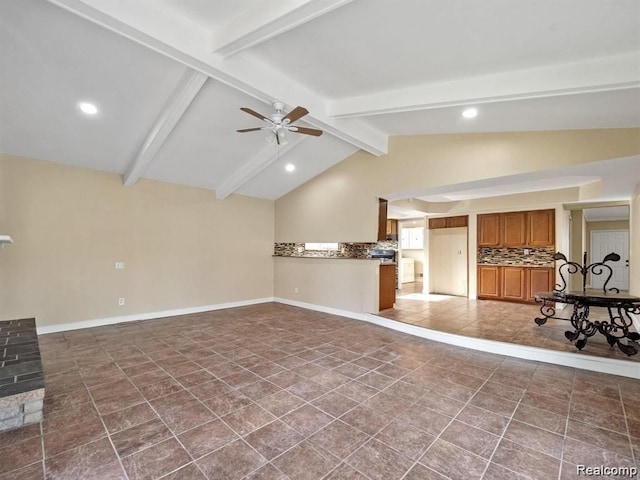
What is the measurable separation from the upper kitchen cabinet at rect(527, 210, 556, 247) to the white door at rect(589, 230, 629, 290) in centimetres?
395

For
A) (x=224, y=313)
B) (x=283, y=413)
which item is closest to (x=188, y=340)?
(x=224, y=313)

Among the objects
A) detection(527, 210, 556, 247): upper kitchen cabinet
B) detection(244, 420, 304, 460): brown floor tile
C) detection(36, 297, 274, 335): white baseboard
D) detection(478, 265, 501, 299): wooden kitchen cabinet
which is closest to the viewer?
detection(244, 420, 304, 460): brown floor tile

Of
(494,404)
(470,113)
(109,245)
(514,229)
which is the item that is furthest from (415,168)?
(109,245)

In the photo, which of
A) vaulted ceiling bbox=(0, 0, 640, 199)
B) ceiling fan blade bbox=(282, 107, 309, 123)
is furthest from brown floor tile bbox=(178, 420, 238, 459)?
vaulted ceiling bbox=(0, 0, 640, 199)

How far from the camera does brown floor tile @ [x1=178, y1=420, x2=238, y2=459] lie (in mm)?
1927

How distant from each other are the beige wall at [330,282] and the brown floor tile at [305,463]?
11.9ft

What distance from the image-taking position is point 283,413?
93.0 inches

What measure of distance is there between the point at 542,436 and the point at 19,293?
6.34 meters

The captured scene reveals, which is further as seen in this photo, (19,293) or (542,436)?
(19,293)

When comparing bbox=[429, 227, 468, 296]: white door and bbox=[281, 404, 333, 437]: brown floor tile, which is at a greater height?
bbox=[429, 227, 468, 296]: white door

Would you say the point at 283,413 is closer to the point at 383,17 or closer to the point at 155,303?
the point at 383,17

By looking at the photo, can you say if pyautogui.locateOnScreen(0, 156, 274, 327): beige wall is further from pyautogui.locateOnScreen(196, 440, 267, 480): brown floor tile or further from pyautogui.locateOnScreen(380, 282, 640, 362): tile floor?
pyautogui.locateOnScreen(196, 440, 267, 480): brown floor tile

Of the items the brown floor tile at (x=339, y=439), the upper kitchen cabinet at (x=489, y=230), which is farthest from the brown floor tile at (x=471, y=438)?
the upper kitchen cabinet at (x=489, y=230)

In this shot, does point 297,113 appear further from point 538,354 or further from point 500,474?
point 538,354
